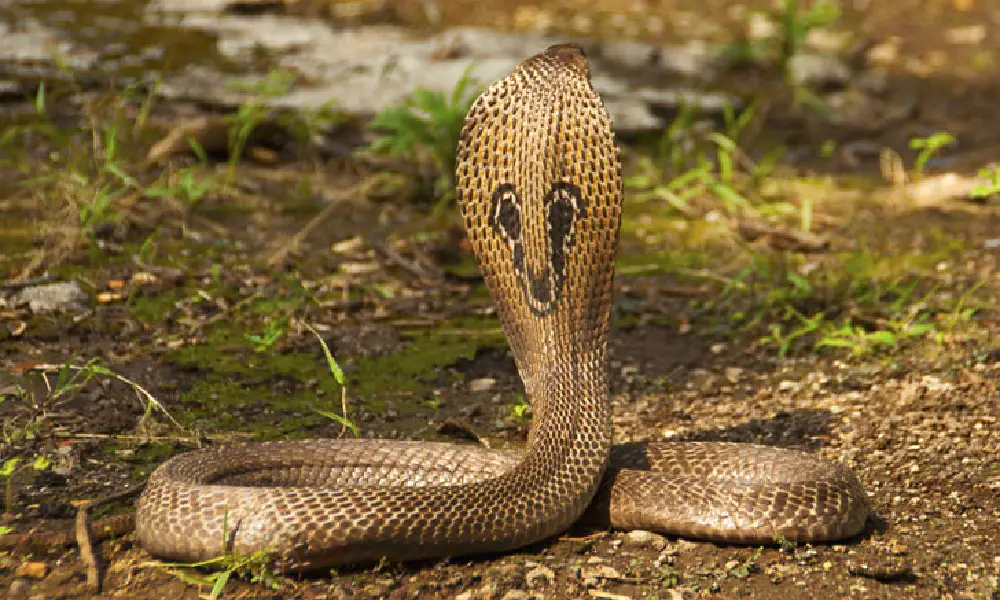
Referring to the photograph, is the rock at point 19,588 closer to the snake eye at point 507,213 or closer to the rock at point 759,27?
the snake eye at point 507,213

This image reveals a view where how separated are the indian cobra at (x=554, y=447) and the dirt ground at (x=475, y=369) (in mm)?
107

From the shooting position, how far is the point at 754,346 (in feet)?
15.6

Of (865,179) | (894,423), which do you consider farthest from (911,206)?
(894,423)

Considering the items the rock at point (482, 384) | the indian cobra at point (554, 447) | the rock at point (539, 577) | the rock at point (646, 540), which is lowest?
the rock at point (482, 384)

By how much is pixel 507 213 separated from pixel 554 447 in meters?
0.76

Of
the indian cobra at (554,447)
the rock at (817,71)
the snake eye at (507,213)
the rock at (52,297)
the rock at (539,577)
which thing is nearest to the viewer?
the rock at (539,577)

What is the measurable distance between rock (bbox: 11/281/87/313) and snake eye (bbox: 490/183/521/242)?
83.6 inches

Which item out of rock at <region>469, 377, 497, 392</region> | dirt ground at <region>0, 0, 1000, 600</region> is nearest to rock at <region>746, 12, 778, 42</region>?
dirt ground at <region>0, 0, 1000, 600</region>

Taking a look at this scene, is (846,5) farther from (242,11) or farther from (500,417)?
(500,417)

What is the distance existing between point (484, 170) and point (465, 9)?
7.61 m

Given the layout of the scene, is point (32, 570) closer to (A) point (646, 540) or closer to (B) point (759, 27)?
(A) point (646, 540)

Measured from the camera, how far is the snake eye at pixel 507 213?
3.49 meters

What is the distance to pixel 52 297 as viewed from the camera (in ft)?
15.2

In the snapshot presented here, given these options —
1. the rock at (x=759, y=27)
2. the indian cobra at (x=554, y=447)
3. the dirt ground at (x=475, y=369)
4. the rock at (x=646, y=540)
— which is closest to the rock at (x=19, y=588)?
the dirt ground at (x=475, y=369)
